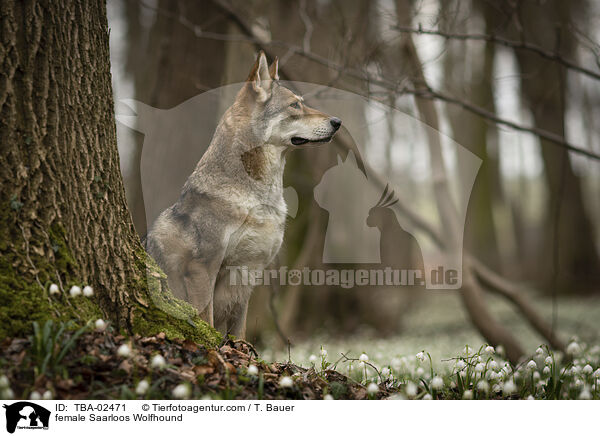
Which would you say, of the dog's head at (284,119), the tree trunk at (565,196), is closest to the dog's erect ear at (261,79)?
the dog's head at (284,119)

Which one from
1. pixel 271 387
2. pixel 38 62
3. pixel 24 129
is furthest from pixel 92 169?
pixel 271 387

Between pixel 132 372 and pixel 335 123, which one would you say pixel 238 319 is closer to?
pixel 132 372

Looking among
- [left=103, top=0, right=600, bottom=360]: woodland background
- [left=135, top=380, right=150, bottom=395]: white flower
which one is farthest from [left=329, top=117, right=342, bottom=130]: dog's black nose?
[left=135, top=380, right=150, bottom=395]: white flower

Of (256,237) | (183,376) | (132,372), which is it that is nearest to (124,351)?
(132,372)

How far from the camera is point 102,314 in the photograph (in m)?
3.07

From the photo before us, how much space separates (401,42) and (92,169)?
4.87 metres

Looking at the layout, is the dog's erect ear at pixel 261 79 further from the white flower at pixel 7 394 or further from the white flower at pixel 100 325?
the white flower at pixel 7 394

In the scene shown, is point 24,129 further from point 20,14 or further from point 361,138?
point 361,138

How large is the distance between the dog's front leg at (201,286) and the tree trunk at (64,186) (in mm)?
484

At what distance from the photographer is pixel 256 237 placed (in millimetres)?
4117

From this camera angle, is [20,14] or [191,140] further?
[191,140]
